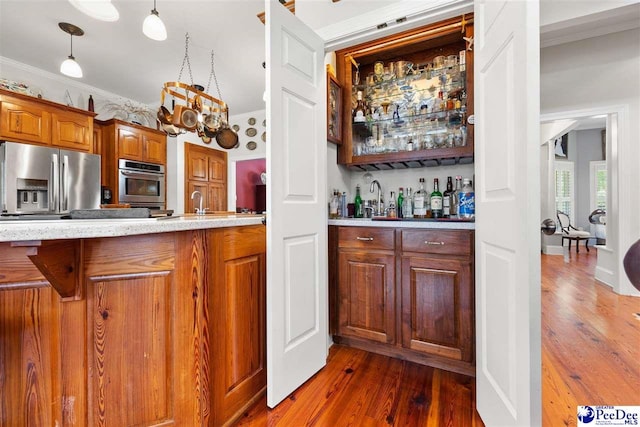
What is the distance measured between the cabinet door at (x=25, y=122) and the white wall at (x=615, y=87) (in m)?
5.43

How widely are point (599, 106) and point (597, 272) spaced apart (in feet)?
6.67

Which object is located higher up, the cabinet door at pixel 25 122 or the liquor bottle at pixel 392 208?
the cabinet door at pixel 25 122

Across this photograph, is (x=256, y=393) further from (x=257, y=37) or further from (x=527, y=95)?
(x=257, y=37)

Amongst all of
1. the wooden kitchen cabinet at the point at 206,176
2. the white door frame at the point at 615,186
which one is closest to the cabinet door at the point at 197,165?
the wooden kitchen cabinet at the point at 206,176

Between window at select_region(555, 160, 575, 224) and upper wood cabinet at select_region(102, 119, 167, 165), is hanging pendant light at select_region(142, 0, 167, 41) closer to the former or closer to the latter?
upper wood cabinet at select_region(102, 119, 167, 165)

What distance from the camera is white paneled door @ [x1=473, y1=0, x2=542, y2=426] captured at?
903mm

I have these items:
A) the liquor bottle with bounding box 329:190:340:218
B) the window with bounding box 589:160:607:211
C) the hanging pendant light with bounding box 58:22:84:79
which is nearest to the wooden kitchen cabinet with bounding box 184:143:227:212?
the hanging pendant light with bounding box 58:22:84:79

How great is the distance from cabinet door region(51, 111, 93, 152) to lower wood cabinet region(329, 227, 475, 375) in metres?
3.40

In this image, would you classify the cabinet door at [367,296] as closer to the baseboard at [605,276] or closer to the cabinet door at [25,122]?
the baseboard at [605,276]

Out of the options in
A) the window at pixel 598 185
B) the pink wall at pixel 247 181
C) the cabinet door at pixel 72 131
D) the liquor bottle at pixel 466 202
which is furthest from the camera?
the window at pixel 598 185

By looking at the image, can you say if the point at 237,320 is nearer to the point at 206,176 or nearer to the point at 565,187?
the point at 206,176

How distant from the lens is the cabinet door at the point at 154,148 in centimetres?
414

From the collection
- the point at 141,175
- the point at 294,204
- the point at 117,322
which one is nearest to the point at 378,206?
the point at 294,204

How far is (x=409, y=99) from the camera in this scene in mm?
2344
